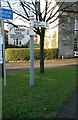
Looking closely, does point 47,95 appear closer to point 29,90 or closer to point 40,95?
point 40,95

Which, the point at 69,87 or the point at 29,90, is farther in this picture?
the point at 69,87

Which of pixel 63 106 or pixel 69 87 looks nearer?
pixel 63 106

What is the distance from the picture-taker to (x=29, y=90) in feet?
34.8

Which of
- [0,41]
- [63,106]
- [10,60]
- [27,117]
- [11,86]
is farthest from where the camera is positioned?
[10,60]

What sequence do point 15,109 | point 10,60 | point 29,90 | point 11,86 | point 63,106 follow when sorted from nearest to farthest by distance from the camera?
point 15,109 → point 63,106 → point 29,90 → point 11,86 → point 10,60

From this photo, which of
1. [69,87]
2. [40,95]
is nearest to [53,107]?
[40,95]

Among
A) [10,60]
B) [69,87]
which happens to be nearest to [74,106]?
[69,87]

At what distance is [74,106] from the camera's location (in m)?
7.92

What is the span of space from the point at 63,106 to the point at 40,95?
1.69 metres

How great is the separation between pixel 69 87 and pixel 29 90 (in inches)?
69.0

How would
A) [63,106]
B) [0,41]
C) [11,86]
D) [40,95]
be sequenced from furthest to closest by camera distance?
[11,86], [40,95], [0,41], [63,106]

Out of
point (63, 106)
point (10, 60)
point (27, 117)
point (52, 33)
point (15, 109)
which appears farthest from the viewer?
point (52, 33)

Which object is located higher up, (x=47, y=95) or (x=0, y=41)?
(x=0, y=41)

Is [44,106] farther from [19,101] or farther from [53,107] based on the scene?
[19,101]
